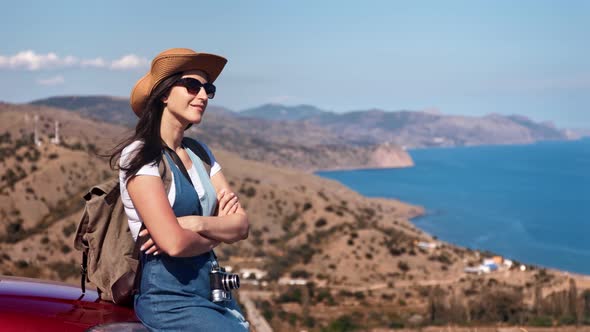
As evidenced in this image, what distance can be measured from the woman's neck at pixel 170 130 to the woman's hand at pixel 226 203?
0.93ft

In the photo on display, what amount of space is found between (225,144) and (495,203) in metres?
54.5

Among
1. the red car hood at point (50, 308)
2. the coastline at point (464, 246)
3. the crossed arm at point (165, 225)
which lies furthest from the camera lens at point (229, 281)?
the coastline at point (464, 246)

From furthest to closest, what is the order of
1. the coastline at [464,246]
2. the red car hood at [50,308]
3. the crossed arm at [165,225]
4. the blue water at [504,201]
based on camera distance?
the blue water at [504,201]
the coastline at [464,246]
the crossed arm at [165,225]
the red car hood at [50,308]

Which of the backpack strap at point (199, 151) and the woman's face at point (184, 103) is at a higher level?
the woman's face at point (184, 103)

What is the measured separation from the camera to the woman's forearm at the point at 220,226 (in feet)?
8.86

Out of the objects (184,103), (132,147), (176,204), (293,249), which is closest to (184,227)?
(176,204)

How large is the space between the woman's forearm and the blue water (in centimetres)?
6322

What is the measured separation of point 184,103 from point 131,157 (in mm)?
359

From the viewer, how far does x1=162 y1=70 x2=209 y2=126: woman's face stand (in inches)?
113

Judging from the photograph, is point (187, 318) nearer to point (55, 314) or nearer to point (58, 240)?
point (55, 314)

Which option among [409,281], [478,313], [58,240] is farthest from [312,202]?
[478,313]

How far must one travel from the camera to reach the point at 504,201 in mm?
107812

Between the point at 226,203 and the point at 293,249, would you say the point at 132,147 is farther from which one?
the point at 293,249

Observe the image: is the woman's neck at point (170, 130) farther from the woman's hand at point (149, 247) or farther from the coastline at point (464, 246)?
the coastline at point (464, 246)
